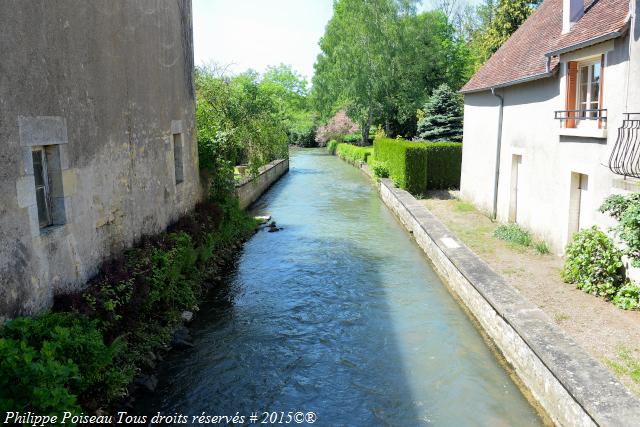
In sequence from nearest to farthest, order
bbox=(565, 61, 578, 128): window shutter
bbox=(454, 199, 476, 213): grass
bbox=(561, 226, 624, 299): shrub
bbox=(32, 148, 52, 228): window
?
bbox=(32, 148, 52, 228): window
bbox=(561, 226, 624, 299): shrub
bbox=(565, 61, 578, 128): window shutter
bbox=(454, 199, 476, 213): grass

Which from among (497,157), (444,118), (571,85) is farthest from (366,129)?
(571,85)

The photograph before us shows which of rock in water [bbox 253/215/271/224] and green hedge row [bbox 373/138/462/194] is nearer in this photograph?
rock in water [bbox 253/215/271/224]

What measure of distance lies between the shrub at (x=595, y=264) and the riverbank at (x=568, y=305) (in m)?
0.19

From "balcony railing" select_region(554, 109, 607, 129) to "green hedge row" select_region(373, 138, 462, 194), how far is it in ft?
32.0

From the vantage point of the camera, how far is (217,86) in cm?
2156

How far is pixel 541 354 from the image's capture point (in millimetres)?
6312

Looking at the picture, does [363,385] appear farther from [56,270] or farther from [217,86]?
[217,86]

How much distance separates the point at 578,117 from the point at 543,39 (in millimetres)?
4231

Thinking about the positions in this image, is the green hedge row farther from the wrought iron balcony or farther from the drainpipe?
the wrought iron balcony

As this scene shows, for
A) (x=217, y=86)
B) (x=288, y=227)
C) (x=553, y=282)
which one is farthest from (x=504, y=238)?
(x=217, y=86)

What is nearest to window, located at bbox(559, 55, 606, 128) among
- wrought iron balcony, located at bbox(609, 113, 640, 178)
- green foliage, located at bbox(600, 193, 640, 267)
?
wrought iron balcony, located at bbox(609, 113, 640, 178)

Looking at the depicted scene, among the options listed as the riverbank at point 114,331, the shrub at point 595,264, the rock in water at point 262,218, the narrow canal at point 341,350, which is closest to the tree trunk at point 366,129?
the rock in water at point 262,218

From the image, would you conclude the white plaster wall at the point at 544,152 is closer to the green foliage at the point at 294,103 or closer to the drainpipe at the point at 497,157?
the drainpipe at the point at 497,157

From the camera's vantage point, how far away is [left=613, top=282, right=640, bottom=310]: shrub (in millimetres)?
8258
